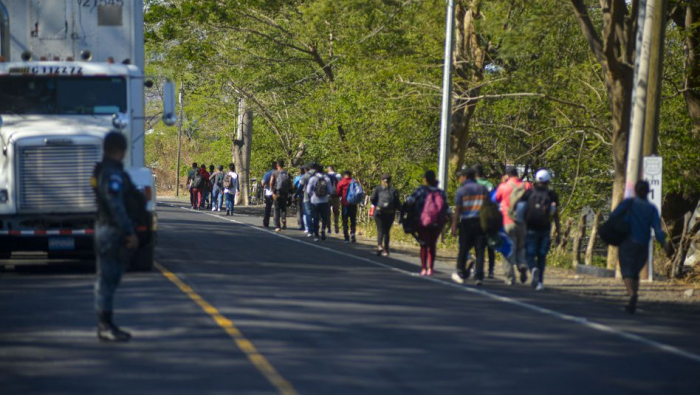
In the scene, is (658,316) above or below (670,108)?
below

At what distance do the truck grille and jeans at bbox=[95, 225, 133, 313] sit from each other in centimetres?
636

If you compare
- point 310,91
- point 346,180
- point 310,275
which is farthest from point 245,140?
point 310,275

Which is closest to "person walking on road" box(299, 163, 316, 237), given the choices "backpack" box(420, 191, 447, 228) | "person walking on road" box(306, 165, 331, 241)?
"person walking on road" box(306, 165, 331, 241)

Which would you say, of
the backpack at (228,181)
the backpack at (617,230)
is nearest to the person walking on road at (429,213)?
the backpack at (617,230)

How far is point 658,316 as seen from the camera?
14.0 metres

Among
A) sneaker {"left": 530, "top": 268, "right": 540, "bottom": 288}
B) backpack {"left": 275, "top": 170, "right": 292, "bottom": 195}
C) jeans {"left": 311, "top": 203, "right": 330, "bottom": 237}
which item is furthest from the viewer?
backpack {"left": 275, "top": 170, "right": 292, "bottom": 195}

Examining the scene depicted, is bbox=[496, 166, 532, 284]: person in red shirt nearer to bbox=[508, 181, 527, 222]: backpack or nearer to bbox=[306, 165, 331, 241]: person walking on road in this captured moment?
bbox=[508, 181, 527, 222]: backpack

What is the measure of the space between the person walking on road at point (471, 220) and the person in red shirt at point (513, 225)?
69 cm

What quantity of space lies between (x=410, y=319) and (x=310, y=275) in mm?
4882

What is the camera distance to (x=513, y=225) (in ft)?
56.5

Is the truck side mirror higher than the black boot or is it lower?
higher

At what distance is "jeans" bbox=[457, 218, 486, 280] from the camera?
16.6m

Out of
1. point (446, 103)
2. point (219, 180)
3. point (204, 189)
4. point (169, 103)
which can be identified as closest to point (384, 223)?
point (446, 103)

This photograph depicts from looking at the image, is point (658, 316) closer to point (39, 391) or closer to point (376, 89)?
point (39, 391)
